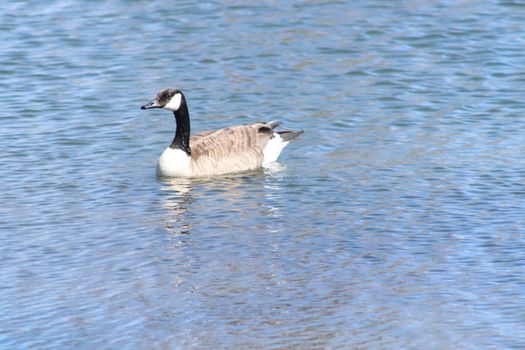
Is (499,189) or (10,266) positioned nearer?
(10,266)

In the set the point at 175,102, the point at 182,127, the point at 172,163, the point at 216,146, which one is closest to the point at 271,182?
the point at 216,146

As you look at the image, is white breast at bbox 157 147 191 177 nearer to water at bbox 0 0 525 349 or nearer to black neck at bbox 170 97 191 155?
water at bbox 0 0 525 349

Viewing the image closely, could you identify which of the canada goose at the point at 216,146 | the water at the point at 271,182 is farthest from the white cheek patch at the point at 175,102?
the water at the point at 271,182

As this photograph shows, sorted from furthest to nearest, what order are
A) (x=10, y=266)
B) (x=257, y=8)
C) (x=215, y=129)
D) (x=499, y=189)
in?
(x=257, y=8)
(x=215, y=129)
(x=499, y=189)
(x=10, y=266)

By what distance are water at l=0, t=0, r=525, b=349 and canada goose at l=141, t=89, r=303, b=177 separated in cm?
24

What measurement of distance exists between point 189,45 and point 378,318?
40.8ft

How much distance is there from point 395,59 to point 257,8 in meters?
3.87

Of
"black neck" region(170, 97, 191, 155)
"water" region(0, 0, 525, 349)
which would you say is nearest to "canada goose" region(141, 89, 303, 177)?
"black neck" region(170, 97, 191, 155)

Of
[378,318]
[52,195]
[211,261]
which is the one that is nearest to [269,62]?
[52,195]

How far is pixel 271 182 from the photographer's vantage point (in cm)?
1555

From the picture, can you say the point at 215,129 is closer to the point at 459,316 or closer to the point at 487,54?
the point at 487,54

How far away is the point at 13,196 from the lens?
1457 centimetres

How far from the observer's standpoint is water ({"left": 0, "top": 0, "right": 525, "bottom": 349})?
10.3 m

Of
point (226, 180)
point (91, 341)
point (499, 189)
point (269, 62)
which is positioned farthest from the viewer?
point (269, 62)
